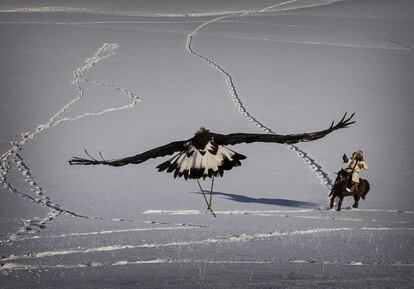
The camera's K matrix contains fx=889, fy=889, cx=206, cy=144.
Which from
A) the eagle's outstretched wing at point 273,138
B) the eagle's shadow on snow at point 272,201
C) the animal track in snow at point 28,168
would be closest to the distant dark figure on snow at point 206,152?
the eagle's outstretched wing at point 273,138

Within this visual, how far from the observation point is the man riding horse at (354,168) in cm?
1975

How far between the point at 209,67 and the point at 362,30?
1803 centimetres

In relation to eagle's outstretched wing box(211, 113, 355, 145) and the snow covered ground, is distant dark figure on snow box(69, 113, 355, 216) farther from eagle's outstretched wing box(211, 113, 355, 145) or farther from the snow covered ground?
the snow covered ground

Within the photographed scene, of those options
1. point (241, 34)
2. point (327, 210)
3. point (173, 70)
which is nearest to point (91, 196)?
point (327, 210)

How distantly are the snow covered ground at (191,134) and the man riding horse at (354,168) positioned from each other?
787mm

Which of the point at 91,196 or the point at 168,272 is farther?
the point at 91,196

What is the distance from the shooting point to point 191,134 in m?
33.7

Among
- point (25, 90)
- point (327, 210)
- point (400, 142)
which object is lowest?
point (327, 210)

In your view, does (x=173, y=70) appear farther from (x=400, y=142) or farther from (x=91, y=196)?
(x=91, y=196)

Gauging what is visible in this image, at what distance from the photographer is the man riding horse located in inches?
778

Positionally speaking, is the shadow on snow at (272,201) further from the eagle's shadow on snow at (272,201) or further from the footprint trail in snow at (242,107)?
the footprint trail in snow at (242,107)

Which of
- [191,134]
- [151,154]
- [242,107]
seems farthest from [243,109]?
[151,154]

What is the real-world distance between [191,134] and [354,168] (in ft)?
47.0

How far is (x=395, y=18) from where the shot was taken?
6700 centimetres
